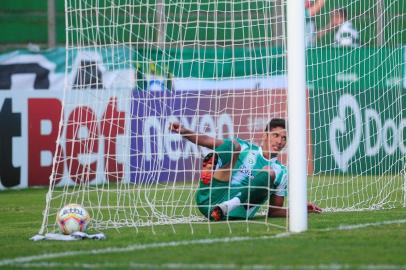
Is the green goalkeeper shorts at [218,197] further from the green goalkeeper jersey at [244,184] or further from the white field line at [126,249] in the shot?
the white field line at [126,249]

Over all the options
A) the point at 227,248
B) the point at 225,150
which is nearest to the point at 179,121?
the point at 225,150

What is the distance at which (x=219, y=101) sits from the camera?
16188 millimetres

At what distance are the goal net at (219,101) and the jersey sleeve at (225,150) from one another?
2.20ft

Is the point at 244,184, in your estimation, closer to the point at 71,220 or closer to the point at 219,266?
the point at 71,220

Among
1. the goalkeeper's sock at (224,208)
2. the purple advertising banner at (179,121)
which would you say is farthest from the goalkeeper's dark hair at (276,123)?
the goalkeeper's sock at (224,208)

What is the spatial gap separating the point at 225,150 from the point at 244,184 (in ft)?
1.50

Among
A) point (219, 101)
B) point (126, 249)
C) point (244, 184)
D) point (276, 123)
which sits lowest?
point (126, 249)

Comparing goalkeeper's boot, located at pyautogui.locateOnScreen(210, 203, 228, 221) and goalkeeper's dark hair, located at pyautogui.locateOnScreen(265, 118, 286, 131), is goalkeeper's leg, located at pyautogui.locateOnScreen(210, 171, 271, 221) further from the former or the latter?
goalkeeper's dark hair, located at pyautogui.locateOnScreen(265, 118, 286, 131)

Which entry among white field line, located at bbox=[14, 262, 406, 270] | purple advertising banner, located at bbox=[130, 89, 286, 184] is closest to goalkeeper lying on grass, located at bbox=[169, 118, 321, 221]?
purple advertising banner, located at bbox=[130, 89, 286, 184]

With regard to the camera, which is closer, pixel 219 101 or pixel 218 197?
pixel 218 197

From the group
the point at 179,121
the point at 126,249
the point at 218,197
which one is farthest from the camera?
the point at 179,121

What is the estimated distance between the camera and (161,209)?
11797 millimetres

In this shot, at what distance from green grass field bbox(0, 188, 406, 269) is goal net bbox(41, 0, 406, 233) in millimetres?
1194

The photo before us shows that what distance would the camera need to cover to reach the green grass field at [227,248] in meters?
6.84
